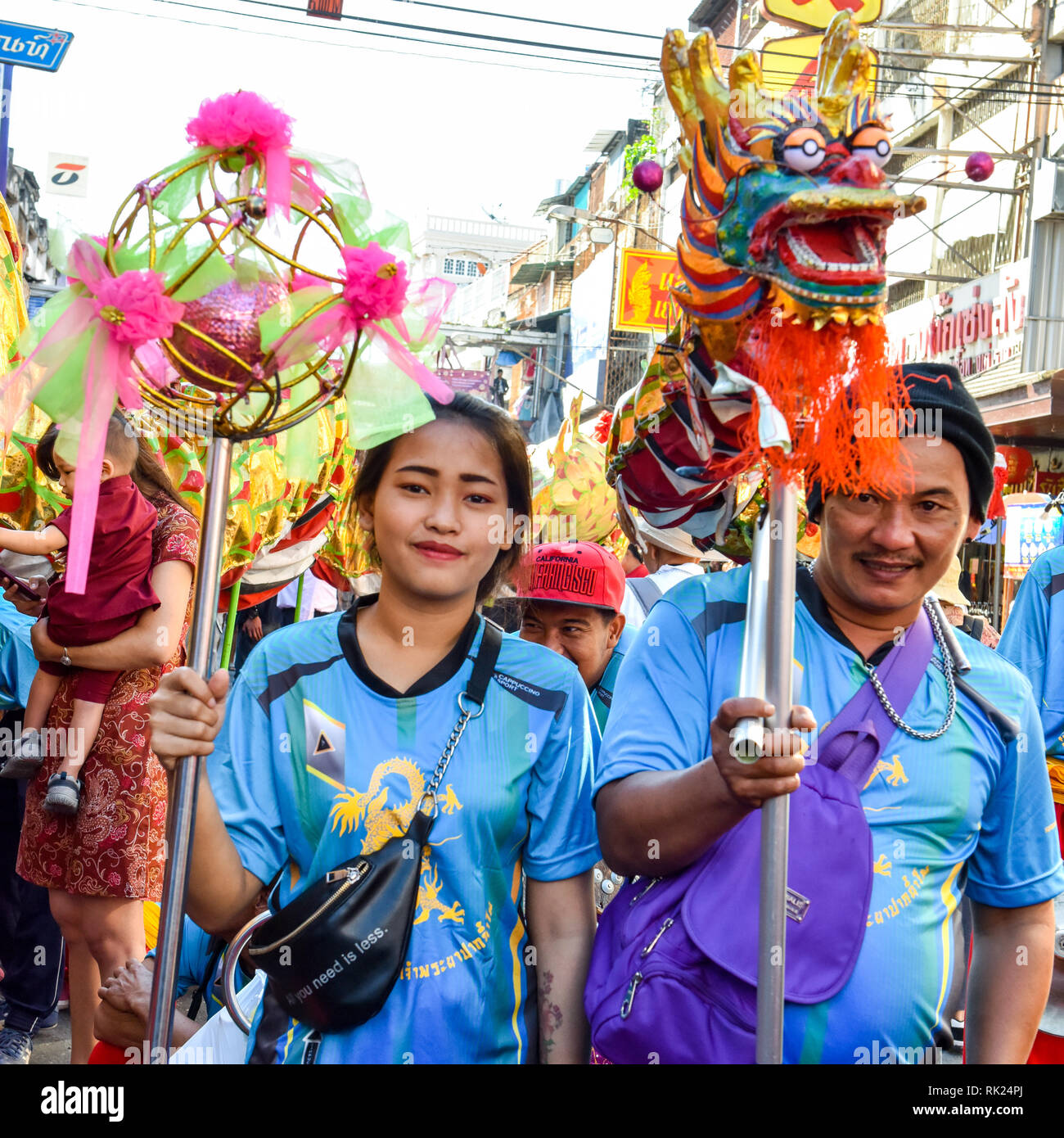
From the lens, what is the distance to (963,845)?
1.71 meters

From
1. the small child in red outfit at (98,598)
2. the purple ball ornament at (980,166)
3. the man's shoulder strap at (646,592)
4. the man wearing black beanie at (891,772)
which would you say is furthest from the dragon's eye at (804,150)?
the purple ball ornament at (980,166)

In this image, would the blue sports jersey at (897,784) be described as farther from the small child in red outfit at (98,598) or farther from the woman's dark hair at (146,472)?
the woman's dark hair at (146,472)

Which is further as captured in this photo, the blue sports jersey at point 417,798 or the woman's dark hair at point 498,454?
the woman's dark hair at point 498,454

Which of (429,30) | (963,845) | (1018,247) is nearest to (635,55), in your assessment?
(429,30)

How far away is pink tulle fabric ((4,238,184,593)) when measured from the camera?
1517 mm

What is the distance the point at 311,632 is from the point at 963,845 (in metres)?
1.06

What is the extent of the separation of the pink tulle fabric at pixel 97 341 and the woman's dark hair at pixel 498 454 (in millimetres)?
435

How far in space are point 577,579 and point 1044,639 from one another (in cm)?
140

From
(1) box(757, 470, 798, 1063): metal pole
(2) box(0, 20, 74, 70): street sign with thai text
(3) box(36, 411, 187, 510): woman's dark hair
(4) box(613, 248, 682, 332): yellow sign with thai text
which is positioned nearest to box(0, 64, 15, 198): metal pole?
(2) box(0, 20, 74, 70): street sign with thai text

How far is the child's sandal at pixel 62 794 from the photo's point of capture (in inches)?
121

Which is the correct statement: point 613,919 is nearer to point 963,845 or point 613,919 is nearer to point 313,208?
point 963,845

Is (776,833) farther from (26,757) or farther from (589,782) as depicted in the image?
(26,757)

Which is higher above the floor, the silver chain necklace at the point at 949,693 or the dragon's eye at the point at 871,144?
the dragon's eye at the point at 871,144

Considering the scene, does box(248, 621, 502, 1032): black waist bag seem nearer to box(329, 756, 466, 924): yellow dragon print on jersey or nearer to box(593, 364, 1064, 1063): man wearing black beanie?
box(329, 756, 466, 924): yellow dragon print on jersey
